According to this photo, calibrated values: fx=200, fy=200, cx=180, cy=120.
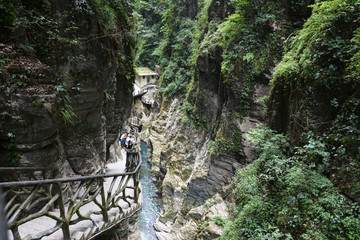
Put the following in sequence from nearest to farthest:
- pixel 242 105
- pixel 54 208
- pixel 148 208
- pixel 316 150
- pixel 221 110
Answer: pixel 316 150, pixel 54 208, pixel 242 105, pixel 221 110, pixel 148 208

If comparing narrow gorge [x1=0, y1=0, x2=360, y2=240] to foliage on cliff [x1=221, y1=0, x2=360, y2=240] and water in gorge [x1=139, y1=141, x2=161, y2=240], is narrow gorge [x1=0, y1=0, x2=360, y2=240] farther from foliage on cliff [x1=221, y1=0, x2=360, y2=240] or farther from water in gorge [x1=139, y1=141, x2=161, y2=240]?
water in gorge [x1=139, y1=141, x2=161, y2=240]

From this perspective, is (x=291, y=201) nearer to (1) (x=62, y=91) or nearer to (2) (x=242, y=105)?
(2) (x=242, y=105)

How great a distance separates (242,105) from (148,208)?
1504 centimetres

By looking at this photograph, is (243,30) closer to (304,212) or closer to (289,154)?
(289,154)

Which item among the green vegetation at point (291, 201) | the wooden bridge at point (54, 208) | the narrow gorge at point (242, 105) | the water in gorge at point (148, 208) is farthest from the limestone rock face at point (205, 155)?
the wooden bridge at point (54, 208)

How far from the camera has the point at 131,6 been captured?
30.9 feet

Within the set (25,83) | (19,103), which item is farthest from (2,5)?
(19,103)

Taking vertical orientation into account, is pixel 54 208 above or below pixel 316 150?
below

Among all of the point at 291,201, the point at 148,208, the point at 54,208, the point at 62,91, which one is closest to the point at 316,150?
the point at 291,201

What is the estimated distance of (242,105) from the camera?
443 inches

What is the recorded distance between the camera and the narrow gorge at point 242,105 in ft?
15.4

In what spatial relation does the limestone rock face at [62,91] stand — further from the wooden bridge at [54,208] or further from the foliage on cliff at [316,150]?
the foliage on cliff at [316,150]

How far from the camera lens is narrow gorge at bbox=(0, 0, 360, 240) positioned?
184 inches

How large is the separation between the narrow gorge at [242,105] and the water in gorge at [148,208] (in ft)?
20.7
